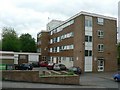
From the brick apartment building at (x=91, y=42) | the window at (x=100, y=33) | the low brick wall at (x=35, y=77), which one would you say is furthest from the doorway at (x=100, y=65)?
the low brick wall at (x=35, y=77)

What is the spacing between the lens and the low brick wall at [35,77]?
72.0ft

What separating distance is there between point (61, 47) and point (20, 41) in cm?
2409

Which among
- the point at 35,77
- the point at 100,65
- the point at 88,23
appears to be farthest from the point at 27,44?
the point at 35,77

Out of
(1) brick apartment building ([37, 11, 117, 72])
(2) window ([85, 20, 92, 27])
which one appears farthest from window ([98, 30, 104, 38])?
(2) window ([85, 20, 92, 27])

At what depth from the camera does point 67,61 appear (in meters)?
44.8

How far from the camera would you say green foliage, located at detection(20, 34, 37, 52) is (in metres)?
68.9

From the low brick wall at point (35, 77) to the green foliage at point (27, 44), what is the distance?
153ft

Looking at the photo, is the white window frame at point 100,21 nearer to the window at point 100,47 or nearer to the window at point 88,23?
the window at point 88,23

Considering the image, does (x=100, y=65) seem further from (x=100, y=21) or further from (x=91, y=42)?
(x=100, y=21)

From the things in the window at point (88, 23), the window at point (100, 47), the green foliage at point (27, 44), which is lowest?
the window at point (100, 47)

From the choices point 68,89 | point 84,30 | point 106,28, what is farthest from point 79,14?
point 68,89

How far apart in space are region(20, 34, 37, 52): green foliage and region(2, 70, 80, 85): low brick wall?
4654 cm

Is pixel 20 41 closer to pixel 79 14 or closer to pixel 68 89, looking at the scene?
pixel 79 14

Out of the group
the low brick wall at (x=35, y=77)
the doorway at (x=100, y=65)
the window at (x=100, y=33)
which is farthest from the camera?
the window at (x=100, y=33)
